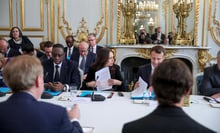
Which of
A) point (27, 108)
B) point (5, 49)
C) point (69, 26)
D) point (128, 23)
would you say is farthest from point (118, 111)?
point (69, 26)

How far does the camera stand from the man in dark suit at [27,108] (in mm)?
1310

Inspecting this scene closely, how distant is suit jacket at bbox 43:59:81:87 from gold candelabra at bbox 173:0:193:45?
2880 mm

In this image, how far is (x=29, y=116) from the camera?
4.33 ft

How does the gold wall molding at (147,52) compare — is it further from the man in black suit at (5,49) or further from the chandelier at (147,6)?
the man in black suit at (5,49)

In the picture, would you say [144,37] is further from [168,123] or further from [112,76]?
[168,123]

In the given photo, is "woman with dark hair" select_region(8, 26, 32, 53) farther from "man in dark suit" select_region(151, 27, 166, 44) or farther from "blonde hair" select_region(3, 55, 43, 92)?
"blonde hair" select_region(3, 55, 43, 92)

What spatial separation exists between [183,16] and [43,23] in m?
3.05

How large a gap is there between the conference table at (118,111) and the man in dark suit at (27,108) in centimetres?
53

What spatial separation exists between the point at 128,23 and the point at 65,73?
8.97 feet

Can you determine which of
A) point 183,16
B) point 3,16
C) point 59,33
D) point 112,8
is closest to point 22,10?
point 3,16

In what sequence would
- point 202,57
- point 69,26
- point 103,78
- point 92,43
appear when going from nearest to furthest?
1. point 103,78
2. point 92,43
3. point 202,57
4. point 69,26

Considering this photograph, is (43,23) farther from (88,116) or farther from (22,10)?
(88,116)

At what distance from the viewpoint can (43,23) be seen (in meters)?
6.19

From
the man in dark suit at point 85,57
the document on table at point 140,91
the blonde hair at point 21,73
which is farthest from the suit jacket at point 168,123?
the man in dark suit at point 85,57
